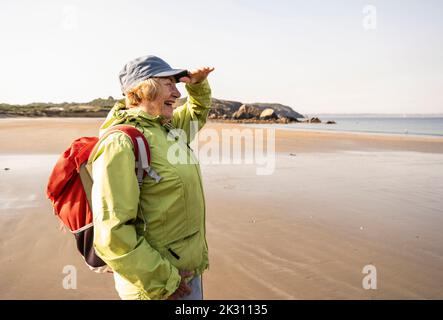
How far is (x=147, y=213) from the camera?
6.96ft

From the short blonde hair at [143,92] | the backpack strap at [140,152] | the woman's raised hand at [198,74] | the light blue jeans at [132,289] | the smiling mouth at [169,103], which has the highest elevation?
the woman's raised hand at [198,74]

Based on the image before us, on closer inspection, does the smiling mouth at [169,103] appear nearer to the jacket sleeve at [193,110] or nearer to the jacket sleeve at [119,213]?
the jacket sleeve at [119,213]

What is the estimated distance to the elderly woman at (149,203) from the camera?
192 cm

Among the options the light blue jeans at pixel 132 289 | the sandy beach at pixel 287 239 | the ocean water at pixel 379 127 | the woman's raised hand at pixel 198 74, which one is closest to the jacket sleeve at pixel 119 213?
the light blue jeans at pixel 132 289

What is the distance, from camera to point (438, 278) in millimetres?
4352

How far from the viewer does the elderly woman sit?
1921mm

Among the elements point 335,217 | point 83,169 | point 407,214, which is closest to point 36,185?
point 335,217

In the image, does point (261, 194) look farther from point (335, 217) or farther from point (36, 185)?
point (36, 185)

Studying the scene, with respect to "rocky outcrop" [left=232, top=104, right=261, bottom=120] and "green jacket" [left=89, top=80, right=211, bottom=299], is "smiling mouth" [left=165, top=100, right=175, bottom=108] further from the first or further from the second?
"rocky outcrop" [left=232, top=104, right=261, bottom=120]

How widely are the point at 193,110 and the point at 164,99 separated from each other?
Result: 833 mm

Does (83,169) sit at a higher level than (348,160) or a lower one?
higher

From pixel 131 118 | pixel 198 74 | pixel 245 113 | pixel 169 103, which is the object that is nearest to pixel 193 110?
pixel 198 74
